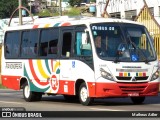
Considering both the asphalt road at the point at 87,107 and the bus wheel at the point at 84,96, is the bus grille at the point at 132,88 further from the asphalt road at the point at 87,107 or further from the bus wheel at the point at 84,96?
the bus wheel at the point at 84,96

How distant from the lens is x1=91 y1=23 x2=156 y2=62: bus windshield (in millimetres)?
19594

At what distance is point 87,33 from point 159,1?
28.2 m

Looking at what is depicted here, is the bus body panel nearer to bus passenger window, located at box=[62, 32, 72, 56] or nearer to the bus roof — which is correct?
the bus roof

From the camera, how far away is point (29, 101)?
23.3 metres

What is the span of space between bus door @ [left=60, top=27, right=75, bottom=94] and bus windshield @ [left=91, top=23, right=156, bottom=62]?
1286mm

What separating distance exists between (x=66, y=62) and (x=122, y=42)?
2.16 meters

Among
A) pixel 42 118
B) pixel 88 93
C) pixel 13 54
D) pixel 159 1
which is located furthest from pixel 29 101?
pixel 159 1

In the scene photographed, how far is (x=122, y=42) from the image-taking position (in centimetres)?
1986

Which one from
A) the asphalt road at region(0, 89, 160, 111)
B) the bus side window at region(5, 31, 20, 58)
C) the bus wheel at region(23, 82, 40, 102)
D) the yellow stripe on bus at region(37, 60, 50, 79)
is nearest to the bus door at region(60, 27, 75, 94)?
the asphalt road at region(0, 89, 160, 111)

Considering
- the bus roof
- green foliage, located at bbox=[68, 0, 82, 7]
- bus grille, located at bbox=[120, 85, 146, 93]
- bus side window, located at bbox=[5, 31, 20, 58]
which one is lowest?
green foliage, located at bbox=[68, 0, 82, 7]

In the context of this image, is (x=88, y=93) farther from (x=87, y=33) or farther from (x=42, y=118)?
(x=42, y=118)

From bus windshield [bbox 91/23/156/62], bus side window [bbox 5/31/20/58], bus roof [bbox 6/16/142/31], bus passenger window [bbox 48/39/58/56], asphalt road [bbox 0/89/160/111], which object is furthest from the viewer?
bus side window [bbox 5/31/20/58]

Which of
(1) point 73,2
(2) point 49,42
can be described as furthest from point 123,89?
(1) point 73,2

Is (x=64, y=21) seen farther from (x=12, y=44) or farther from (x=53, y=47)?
(x=12, y=44)
